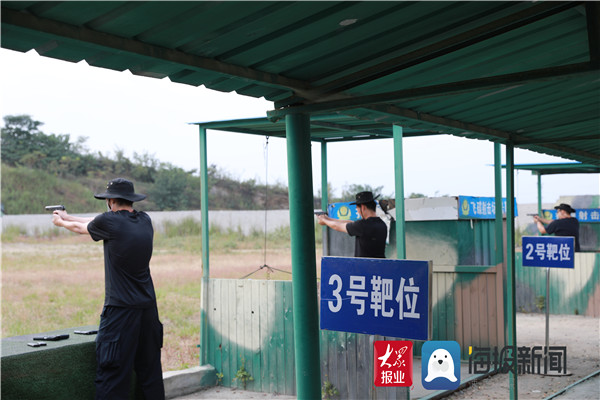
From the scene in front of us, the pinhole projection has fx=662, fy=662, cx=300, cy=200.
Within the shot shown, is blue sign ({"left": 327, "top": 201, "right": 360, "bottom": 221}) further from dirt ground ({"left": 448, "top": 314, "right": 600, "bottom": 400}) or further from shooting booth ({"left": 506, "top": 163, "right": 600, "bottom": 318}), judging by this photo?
shooting booth ({"left": 506, "top": 163, "right": 600, "bottom": 318})

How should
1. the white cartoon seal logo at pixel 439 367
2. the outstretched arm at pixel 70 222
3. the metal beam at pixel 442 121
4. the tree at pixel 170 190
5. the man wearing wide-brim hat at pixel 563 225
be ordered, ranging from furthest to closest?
the tree at pixel 170 190
the man wearing wide-brim hat at pixel 563 225
the white cartoon seal logo at pixel 439 367
the outstretched arm at pixel 70 222
the metal beam at pixel 442 121

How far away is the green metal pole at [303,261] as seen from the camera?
3.30 metres

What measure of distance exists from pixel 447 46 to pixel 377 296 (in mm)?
1300

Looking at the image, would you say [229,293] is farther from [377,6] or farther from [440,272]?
[377,6]

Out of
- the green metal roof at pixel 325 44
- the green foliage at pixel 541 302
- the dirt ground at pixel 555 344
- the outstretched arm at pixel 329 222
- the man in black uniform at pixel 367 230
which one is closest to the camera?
the green metal roof at pixel 325 44

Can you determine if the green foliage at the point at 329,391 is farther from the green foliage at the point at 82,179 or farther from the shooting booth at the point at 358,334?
the green foliage at the point at 82,179

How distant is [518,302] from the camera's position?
1229 centimetres

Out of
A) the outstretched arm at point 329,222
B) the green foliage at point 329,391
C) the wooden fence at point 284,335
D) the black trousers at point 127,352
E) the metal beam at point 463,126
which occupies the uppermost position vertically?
the metal beam at point 463,126

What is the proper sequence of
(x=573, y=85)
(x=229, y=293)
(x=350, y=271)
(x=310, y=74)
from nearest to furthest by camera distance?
(x=310, y=74), (x=350, y=271), (x=573, y=85), (x=229, y=293)

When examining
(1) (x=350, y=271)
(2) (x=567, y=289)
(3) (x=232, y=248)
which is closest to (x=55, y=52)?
(1) (x=350, y=271)

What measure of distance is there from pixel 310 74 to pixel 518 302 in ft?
33.6

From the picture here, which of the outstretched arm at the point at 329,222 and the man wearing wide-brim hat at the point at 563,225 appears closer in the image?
the outstretched arm at the point at 329,222

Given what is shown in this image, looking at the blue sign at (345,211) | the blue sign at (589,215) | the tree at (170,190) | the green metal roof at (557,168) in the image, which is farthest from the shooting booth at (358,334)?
the tree at (170,190)

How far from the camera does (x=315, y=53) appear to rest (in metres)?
2.88
